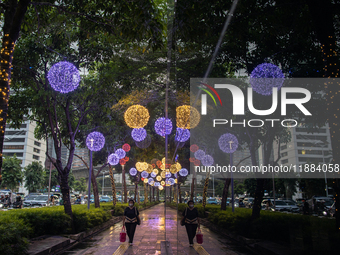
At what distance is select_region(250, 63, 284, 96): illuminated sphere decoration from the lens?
3.27m

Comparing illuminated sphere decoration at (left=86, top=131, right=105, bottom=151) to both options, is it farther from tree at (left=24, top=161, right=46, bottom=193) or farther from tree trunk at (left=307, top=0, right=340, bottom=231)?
tree at (left=24, top=161, right=46, bottom=193)

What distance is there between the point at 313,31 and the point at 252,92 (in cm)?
88

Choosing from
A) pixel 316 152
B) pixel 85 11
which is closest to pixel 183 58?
pixel 316 152

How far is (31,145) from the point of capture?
75.2m

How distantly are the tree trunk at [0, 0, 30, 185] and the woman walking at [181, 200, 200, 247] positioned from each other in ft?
11.4

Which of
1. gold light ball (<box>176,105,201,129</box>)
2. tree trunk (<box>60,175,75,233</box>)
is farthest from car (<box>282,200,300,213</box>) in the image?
tree trunk (<box>60,175,75,233</box>)

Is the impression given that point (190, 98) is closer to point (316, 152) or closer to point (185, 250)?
point (316, 152)

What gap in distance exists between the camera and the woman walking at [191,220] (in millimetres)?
3556

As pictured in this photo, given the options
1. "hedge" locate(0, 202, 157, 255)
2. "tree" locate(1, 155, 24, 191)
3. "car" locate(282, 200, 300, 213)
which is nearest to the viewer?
"car" locate(282, 200, 300, 213)

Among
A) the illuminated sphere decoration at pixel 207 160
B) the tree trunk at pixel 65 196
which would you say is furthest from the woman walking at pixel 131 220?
the illuminated sphere decoration at pixel 207 160

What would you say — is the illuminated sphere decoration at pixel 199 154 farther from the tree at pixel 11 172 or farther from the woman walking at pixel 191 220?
the tree at pixel 11 172

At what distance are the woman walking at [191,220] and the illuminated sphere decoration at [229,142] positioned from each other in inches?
37.1

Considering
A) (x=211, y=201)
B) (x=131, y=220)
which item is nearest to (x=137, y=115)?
(x=131, y=220)

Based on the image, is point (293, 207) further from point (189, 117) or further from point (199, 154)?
point (189, 117)
